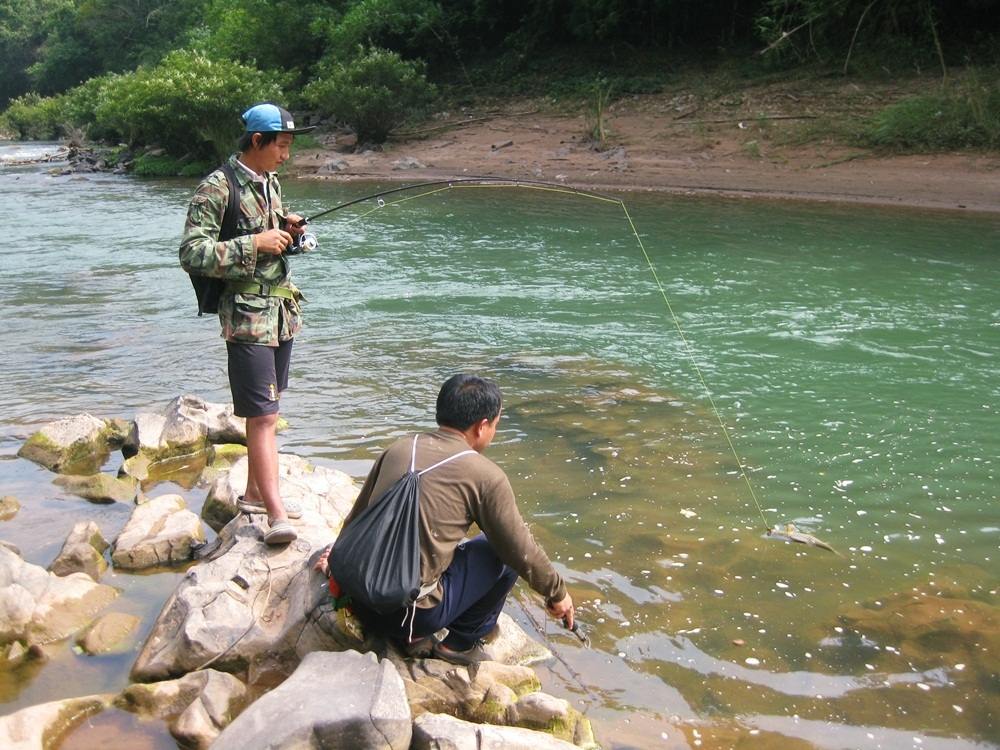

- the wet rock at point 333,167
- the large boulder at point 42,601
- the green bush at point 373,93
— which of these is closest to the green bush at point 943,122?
the wet rock at point 333,167

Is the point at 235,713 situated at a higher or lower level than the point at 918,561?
higher

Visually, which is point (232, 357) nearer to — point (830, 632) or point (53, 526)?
point (53, 526)

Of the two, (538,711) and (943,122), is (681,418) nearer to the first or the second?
(538,711)

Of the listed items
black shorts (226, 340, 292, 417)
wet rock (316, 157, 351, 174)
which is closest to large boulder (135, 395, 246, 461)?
black shorts (226, 340, 292, 417)

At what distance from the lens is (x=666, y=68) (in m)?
26.0

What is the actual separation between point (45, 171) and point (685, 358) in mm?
24894

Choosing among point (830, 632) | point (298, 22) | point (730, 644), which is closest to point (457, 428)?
point (730, 644)

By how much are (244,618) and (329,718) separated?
894 millimetres

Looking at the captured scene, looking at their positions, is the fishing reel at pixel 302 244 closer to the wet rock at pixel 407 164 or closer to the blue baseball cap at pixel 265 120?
the blue baseball cap at pixel 265 120

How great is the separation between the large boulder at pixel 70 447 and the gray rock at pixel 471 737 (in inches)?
147

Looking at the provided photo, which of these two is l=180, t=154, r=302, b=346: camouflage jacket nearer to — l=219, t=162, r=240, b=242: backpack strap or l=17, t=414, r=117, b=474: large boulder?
l=219, t=162, r=240, b=242: backpack strap

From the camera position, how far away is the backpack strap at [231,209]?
4.05 metres

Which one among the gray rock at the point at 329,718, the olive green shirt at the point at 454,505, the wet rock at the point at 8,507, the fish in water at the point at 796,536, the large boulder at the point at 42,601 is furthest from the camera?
the wet rock at the point at 8,507

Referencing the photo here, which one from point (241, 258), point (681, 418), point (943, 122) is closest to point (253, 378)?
point (241, 258)
